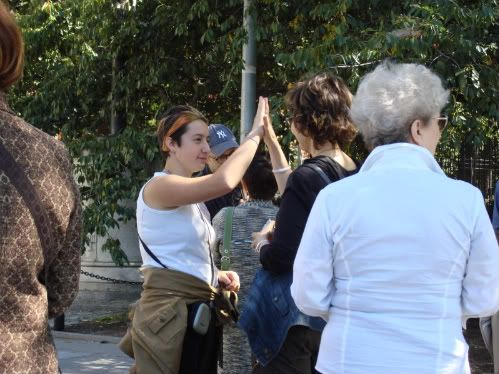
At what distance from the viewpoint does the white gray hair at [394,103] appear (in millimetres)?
2848

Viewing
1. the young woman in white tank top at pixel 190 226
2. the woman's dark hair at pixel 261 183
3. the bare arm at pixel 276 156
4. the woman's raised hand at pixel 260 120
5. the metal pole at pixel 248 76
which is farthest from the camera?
the metal pole at pixel 248 76

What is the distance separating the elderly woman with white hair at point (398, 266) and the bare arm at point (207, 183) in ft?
3.54

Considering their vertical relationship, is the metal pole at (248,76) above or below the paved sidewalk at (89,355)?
above

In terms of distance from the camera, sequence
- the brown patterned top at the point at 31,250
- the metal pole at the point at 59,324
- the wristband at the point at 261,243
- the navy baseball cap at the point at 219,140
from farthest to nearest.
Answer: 1. the metal pole at the point at 59,324
2. the navy baseball cap at the point at 219,140
3. the wristband at the point at 261,243
4. the brown patterned top at the point at 31,250

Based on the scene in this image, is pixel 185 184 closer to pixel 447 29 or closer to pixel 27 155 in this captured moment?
pixel 27 155

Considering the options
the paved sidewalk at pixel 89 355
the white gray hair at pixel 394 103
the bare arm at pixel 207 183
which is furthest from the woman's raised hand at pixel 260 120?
the paved sidewalk at pixel 89 355

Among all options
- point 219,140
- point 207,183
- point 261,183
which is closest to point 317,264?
point 207,183

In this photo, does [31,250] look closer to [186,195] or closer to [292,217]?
[292,217]

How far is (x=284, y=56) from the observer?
833 cm

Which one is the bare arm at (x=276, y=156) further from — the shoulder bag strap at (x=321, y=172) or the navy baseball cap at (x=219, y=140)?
the navy baseball cap at (x=219, y=140)

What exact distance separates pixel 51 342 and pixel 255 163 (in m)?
2.21

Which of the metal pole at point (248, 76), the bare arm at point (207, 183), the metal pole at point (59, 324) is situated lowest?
the metal pole at point (59, 324)

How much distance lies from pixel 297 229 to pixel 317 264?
815 mm

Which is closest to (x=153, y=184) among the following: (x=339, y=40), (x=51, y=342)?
(x=51, y=342)
